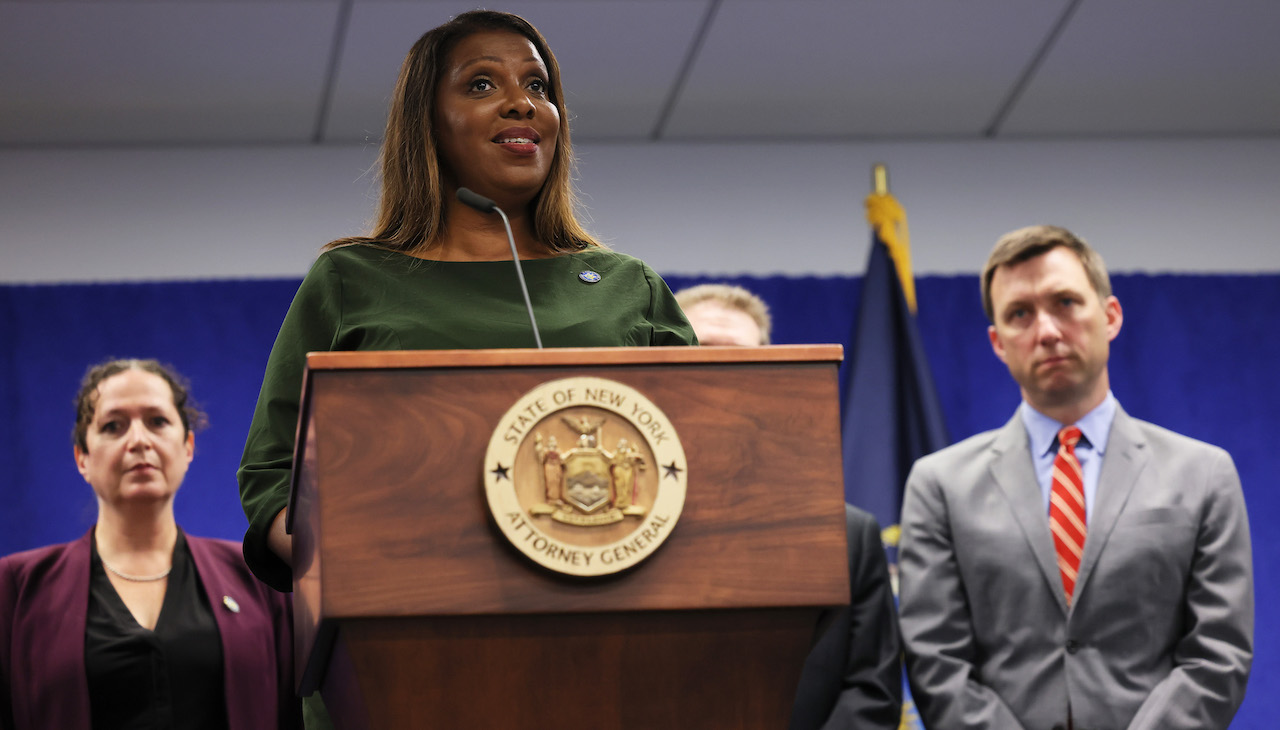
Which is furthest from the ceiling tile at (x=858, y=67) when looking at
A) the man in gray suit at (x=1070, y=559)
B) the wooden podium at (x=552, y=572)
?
the wooden podium at (x=552, y=572)

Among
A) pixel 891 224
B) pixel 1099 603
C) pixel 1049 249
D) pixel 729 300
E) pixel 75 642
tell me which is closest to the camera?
pixel 1099 603

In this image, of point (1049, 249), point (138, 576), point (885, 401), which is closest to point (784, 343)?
point (885, 401)

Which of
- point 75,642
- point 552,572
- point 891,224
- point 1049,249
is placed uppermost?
point 891,224

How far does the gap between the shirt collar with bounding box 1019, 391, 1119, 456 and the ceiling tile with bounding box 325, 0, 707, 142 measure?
1634 mm

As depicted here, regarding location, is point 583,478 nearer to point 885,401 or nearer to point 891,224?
point 885,401

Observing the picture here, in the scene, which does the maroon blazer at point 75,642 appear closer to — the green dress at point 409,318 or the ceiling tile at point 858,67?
the green dress at point 409,318

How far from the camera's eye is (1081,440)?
2.95 m

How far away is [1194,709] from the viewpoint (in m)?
2.56

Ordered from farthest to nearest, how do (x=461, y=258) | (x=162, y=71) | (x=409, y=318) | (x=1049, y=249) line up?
(x=162, y=71) < (x=1049, y=249) < (x=461, y=258) < (x=409, y=318)

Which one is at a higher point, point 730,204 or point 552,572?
point 730,204

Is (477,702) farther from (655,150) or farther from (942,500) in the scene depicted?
(655,150)

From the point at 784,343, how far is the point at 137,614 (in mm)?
2253

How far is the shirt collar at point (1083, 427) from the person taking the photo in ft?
9.62

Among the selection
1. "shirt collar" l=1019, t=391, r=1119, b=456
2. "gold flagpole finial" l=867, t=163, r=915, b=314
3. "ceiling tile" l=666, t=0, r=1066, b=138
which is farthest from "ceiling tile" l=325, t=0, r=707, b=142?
"shirt collar" l=1019, t=391, r=1119, b=456
